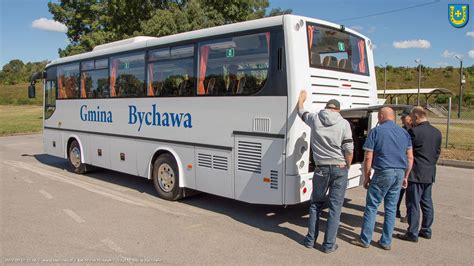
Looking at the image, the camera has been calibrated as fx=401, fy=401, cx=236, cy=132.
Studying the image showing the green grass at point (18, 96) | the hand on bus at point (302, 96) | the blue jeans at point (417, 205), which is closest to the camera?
the blue jeans at point (417, 205)

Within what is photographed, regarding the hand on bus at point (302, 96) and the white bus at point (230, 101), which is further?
the white bus at point (230, 101)

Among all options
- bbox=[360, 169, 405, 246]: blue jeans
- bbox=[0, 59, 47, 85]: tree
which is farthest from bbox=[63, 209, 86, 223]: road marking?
bbox=[0, 59, 47, 85]: tree

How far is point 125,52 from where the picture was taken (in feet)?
27.9

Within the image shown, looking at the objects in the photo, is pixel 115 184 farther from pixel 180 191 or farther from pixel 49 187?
pixel 180 191

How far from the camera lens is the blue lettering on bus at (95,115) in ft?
29.9

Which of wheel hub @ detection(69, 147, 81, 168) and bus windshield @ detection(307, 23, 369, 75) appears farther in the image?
wheel hub @ detection(69, 147, 81, 168)

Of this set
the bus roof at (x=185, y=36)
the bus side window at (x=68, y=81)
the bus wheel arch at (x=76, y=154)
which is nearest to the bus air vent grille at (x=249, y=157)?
the bus roof at (x=185, y=36)

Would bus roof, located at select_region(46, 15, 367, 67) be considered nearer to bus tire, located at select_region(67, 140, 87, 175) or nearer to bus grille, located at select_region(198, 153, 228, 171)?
bus grille, located at select_region(198, 153, 228, 171)

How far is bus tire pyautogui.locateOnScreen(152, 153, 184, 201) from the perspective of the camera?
7383mm

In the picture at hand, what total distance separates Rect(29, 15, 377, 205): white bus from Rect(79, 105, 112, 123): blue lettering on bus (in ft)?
0.20

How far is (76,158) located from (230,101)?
19.4ft

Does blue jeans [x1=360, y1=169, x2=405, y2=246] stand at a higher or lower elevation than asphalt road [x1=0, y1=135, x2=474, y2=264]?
higher

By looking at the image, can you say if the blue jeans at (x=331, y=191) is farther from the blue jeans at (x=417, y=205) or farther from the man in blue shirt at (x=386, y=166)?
the blue jeans at (x=417, y=205)

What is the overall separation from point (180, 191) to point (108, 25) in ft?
71.5
